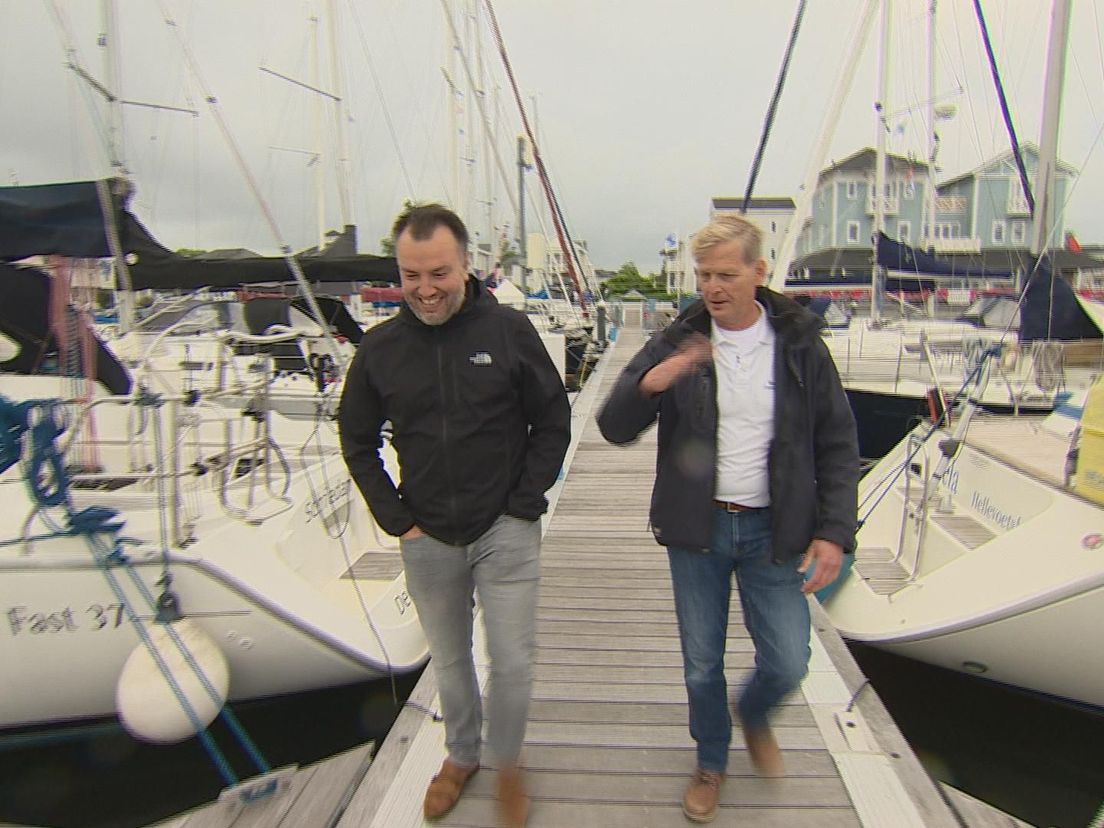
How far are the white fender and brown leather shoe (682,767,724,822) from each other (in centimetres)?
212

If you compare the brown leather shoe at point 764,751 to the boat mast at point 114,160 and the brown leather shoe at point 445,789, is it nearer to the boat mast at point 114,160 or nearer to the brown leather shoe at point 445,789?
the brown leather shoe at point 445,789

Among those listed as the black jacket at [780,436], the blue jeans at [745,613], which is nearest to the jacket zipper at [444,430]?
the black jacket at [780,436]

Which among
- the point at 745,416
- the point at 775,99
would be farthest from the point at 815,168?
the point at 745,416

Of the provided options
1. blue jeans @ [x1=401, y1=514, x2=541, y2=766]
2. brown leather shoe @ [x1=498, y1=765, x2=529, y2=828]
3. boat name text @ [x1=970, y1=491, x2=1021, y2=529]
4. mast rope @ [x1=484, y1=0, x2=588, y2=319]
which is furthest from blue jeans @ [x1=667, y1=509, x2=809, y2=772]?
mast rope @ [x1=484, y1=0, x2=588, y2=319]

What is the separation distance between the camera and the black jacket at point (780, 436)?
2.01 metres

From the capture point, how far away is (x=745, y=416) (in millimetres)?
2045

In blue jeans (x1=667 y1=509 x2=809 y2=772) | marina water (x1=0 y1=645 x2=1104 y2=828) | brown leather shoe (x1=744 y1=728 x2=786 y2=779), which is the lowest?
marina water (x1=0 y1=645 x2=1104 y2=828)

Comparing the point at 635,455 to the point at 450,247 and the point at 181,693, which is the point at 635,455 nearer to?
the point at 181,693

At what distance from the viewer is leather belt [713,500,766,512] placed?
208cm

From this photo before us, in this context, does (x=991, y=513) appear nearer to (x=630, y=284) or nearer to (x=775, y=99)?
(x=775, y=99)

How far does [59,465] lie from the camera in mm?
3004

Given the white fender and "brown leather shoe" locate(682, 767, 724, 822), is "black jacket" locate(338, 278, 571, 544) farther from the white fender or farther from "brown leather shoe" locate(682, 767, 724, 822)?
the white fender

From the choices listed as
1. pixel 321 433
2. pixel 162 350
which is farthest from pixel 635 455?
pixel 162 350

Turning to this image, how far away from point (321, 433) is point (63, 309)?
1963 millimetres
